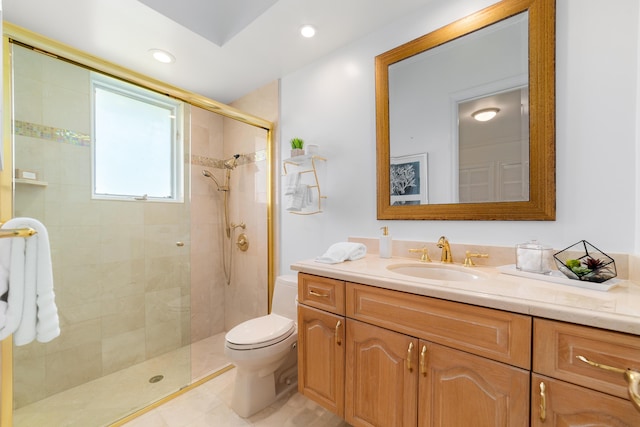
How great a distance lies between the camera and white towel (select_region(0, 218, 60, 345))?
2.42 feet

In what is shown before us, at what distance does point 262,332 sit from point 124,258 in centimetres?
123

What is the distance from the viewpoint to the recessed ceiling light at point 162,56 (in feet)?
6.08

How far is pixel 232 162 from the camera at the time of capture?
8.31 ft

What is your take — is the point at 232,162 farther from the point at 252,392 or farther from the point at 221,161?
the point at 252,392

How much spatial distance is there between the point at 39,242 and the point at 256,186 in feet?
5.36

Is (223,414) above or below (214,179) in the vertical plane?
below

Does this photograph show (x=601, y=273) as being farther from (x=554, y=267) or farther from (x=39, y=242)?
(x=39, y=242)

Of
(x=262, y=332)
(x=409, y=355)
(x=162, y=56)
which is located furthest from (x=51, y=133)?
(x=409, y=355)

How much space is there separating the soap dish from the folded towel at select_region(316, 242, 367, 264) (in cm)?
85

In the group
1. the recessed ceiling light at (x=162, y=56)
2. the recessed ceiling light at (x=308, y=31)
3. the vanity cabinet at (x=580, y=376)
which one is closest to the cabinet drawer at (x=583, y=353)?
the vanity cabinet at (x=580, y=376)

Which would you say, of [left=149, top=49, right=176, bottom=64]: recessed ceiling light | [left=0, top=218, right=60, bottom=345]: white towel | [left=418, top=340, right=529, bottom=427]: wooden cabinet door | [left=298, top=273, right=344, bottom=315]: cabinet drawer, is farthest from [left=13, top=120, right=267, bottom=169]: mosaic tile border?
[left=418, top=340, right=529, bottom=427]: wooden cabinet door

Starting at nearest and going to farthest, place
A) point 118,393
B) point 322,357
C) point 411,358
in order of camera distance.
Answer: point 411,358, point 322,357, point 118,393

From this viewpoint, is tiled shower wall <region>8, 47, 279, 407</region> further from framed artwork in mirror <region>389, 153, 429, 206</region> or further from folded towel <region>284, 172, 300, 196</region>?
framed artwork in mirror <region>389, 153, 429, 206</region>

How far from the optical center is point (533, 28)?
3.85 feet
